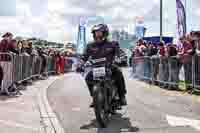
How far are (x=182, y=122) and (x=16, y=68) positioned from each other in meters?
7.63

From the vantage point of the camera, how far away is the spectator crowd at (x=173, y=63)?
1409cm

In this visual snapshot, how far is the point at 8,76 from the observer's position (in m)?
13.5

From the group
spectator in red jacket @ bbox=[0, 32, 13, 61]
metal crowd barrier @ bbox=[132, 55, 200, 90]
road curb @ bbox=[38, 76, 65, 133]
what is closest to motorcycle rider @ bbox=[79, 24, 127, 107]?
road curb @ bbox=[38, 76, 65, 133]

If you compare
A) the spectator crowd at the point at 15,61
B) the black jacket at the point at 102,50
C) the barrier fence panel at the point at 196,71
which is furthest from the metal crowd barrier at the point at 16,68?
the barrier fence panel at the point at 196,71

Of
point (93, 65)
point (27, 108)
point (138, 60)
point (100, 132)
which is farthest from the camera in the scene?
point (138, 60)

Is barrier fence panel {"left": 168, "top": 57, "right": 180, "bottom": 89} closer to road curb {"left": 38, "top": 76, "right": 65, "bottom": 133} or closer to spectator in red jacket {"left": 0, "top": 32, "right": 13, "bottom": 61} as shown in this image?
road curb {"left": 38, "top": 76, "right": 65, "bottom": 133}

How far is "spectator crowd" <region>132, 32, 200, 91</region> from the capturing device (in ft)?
46.2

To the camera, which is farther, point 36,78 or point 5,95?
point 36,78

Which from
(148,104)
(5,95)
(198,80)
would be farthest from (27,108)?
(198,80)

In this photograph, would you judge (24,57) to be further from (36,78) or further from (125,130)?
(125,130)

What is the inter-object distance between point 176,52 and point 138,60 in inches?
223

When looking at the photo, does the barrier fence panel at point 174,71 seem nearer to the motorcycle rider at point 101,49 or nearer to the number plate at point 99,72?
the motorcycle rider at point 101,49

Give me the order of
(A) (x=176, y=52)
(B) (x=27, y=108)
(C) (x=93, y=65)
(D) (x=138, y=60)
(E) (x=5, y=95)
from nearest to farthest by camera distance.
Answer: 1. (C) (x=93, y=65)
2. (B) (x=27, y=108)
3. (E) (x=5, y=95)
4. (A) (x=176, y=52)
5. (D) (x=138, y=60)

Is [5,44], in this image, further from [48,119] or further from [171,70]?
[171,70]
